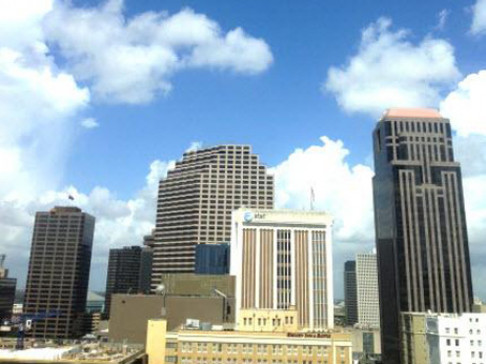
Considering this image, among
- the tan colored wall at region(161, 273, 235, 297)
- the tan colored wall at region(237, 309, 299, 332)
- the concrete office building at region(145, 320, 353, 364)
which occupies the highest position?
the tan colored wall at region(161, 273, 235, 297)

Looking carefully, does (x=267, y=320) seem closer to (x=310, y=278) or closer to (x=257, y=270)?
(x=257, y=270)

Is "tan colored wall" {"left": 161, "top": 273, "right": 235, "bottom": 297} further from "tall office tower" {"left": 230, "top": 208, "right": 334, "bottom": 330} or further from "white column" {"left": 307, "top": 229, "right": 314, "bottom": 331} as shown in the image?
"white column" {"left": 307, "top": 229, "right": 314, "bottom": 331}

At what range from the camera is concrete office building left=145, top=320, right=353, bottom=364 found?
126 m

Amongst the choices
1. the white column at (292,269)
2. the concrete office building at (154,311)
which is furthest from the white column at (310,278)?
the concrete office building at (154,311)

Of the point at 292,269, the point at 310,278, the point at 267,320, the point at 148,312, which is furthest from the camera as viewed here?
the point at 292,269

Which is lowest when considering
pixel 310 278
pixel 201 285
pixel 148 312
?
pixel 148 312

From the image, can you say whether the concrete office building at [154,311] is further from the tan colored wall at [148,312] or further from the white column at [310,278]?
the white column at [310,278]

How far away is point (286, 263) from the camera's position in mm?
189875

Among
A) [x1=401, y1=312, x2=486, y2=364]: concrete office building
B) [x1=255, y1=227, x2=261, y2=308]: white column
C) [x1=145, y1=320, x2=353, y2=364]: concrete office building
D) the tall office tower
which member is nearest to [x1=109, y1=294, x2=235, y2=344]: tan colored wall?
the tall office tower

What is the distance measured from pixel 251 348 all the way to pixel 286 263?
2546 inches

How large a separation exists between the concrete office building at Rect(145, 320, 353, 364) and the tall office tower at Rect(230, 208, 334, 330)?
55207 millimetres

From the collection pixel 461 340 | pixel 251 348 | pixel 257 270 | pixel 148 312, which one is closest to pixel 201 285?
pixel 257 270

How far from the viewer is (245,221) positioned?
194m

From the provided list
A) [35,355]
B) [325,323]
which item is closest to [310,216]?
[325,323]
